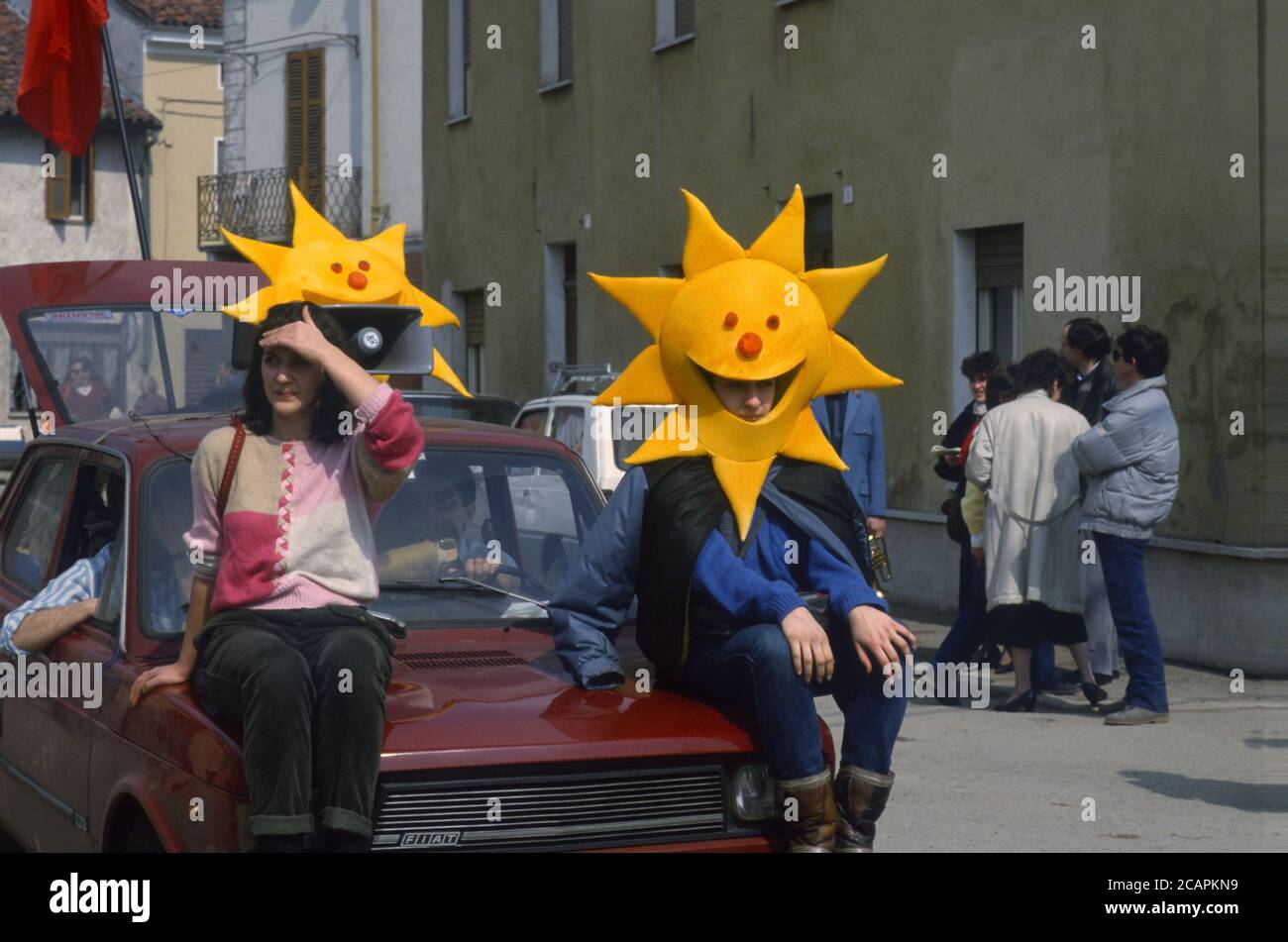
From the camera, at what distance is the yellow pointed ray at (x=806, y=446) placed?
5.13 meters

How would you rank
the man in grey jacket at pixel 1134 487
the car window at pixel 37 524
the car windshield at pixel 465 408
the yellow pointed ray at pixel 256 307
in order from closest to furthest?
the yellow pointed ray at pixel 256 307, the car window at pixel 37 524, the man in grey jacket at pixel 1134 487, the car windshield at pixel 465 408

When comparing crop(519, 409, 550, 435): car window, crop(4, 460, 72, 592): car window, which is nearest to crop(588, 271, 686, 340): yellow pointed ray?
crop(4, 460, 72, 592): car window

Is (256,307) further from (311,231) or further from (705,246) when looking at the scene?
(705,246)

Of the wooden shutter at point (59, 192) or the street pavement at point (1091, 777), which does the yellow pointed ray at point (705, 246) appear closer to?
the street pavement at point (1091, 777)

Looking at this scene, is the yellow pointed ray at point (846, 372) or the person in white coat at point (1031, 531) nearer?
the yellow pointed ray at point (846, 372)

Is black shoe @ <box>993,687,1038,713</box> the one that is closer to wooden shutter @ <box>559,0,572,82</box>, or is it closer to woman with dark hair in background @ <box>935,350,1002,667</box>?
woman with dark hair in background @ <box>935,350,1002,667</box>

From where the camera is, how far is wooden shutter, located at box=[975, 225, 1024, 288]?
1474 centimetres

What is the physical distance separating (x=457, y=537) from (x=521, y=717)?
1.33 metres

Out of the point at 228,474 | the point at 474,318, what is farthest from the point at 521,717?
the point at 474,318

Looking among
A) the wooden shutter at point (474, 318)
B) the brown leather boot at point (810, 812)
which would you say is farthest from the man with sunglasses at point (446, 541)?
the wooden shutter at point (474, 318)

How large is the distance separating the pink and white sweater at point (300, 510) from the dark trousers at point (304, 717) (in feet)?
0.68

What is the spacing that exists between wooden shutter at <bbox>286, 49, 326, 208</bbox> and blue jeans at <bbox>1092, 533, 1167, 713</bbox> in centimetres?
2587

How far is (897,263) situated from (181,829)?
1221 cm
